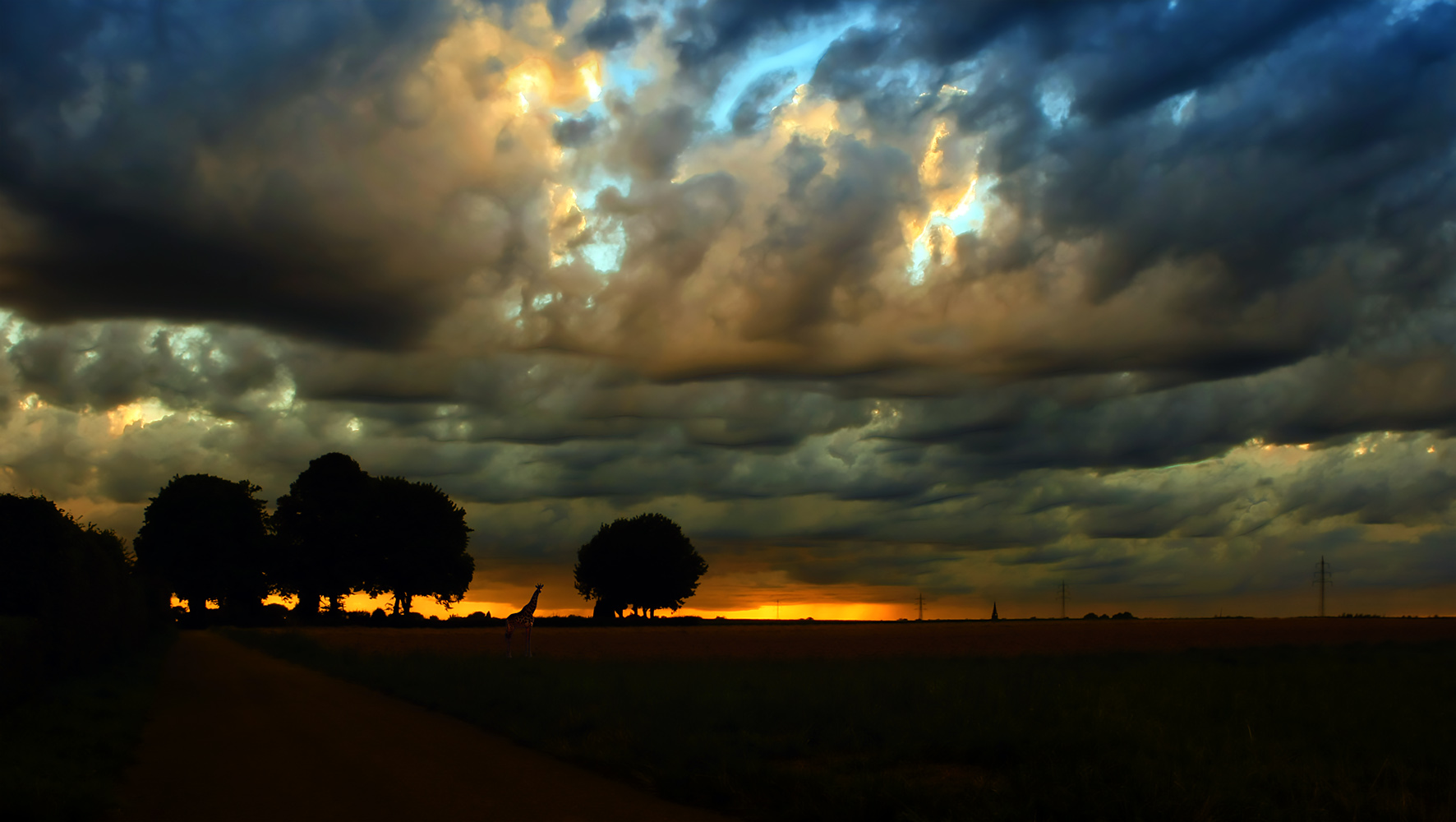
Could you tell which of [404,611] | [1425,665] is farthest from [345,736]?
[404,611]

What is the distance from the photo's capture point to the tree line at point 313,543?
83125 mm

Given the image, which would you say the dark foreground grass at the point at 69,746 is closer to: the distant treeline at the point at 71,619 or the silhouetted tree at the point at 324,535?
the distant treeline at the point at 71,619

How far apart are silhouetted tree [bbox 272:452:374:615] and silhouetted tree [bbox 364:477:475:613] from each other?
1034 millimetres

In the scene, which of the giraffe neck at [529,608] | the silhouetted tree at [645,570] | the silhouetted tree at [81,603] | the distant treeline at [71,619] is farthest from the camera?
the silhouetted tree at [645,570]

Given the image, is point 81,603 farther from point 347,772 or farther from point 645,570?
point 645,570

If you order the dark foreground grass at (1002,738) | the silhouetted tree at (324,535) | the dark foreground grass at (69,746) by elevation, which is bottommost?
the dark foreground grass at (69,746)

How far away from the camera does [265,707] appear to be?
18984 millimetres

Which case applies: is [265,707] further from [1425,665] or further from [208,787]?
[1425,665]

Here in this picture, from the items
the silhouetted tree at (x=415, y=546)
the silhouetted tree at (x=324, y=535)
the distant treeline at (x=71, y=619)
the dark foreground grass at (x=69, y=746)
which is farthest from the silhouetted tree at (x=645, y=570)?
the dark foreground grass at (x=69, y=746)

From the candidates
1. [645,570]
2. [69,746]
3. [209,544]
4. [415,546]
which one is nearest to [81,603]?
[69,746]

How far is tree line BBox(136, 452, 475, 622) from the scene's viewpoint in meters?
83.1

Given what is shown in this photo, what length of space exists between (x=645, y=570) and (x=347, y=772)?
3845 inches

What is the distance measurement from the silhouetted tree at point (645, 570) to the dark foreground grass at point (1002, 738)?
284ft

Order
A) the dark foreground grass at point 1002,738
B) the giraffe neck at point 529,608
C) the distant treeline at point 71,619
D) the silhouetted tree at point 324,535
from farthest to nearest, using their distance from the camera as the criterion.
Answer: the silhouetted tree at point 324,535 → the giraffe neck at point 529,608 → the distant treeline at point 71,619 → the dark foreground grass at point 1002,738
